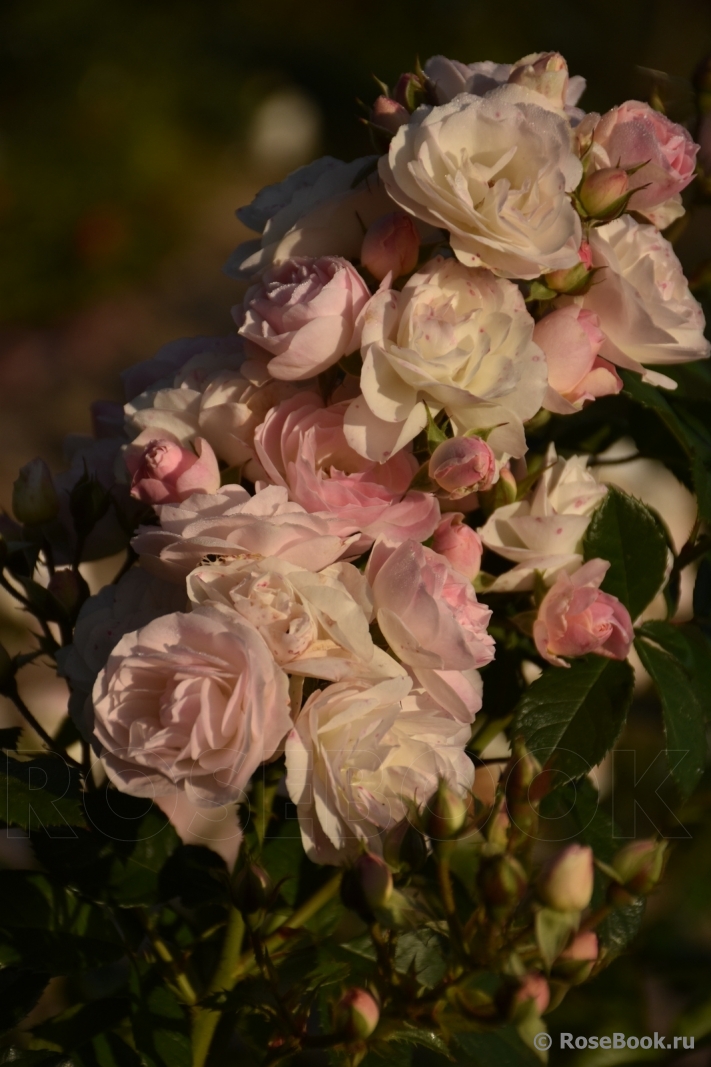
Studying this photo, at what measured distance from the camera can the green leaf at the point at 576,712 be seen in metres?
0.60

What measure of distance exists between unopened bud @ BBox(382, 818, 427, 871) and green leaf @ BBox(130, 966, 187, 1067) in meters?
0.18

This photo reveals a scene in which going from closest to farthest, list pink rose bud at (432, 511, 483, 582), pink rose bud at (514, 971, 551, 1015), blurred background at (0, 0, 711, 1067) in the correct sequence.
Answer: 1. pink rose bud at (514, 971, 551, 1015)
2. pink rose bud at (432, 511, 483, 582)
3. blurred background at (0, 0, 711, 1067)

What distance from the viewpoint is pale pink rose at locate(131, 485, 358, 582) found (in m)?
0.52

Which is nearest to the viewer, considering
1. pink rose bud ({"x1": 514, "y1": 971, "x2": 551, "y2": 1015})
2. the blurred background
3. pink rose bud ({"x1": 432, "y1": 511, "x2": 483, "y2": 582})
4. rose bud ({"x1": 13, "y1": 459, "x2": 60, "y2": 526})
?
pink rose bud ({"x1": 514, "y1": 971, "x2": 551, "y2": 1015})

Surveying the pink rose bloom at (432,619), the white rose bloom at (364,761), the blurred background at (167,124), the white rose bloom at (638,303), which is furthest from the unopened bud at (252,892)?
the blurred background at (167,124)

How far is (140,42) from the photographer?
4.71 metres

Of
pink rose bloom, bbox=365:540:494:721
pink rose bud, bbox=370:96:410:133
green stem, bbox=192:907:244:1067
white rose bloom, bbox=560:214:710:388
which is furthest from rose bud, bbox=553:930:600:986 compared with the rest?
pink rose bud, bbox=370:96:410:133

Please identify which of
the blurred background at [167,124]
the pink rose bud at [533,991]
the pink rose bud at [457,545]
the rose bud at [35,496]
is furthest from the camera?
the blurred background at [167,124]

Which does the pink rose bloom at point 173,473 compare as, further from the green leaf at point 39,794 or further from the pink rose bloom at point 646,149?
the pink rose bloom at point 646,149

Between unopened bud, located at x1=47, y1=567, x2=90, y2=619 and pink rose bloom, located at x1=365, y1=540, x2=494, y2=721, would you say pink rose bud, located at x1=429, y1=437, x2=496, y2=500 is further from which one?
unopened bud, located at x1=47, y1=567, x2=90, y2=619

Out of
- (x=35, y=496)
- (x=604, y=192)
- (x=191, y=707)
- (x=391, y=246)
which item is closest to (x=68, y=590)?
(x=35, y=496)

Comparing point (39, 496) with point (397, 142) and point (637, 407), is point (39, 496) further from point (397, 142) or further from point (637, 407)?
point (637, 407)

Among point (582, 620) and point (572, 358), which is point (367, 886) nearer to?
point (582, 620)

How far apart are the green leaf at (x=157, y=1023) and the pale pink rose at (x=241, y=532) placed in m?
0.27
